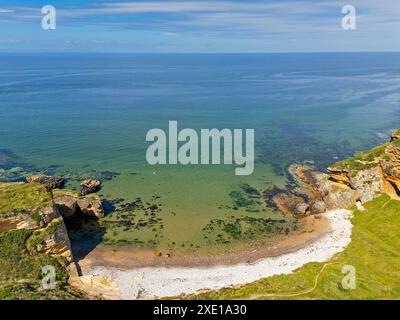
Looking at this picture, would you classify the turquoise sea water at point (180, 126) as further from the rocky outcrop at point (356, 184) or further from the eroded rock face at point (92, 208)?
the rocky outcrop at point (356, 184)

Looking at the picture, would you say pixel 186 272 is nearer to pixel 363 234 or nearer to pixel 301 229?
pixel 301 229

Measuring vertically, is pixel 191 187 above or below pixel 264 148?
below

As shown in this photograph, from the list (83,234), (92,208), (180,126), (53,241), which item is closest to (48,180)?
(92,208)

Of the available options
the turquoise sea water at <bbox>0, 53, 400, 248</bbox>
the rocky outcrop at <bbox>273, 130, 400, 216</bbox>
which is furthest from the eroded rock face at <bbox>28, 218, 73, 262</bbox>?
the rocky outcrop at <bbox>273, 130, 400, 216</bbox>

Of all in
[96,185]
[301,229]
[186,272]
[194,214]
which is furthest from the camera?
[96,185]

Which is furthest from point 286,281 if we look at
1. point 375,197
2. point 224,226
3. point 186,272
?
point 375,197

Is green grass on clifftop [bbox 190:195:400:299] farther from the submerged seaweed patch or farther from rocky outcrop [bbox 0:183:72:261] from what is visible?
rocky outcrop [bbox 0:183:72:261]
